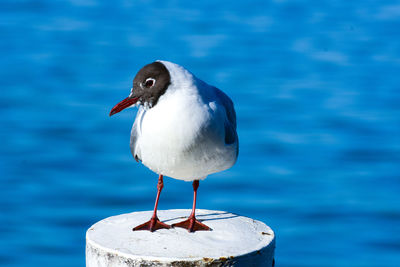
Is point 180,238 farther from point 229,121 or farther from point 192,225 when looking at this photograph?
point 229,121

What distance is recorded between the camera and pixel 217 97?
5.43 meters

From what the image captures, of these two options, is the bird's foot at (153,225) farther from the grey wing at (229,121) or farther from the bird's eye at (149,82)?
the bird's eye at (149,82)

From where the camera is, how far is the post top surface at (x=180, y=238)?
188 inches

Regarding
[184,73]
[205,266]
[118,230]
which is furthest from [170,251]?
[184,73]

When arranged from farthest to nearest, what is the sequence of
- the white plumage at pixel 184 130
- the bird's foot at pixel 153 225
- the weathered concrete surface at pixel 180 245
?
the bird's foot at pixel 153 225 → the white plumage at pixel 184 130 → the weathered concrete surface at pixel 180 245

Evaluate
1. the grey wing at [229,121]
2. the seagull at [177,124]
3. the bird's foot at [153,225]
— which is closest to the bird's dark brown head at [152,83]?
the seagull at [177,124]

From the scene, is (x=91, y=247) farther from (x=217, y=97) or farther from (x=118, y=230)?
(x=217, y=97)

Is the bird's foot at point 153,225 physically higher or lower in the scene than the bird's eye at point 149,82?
lower

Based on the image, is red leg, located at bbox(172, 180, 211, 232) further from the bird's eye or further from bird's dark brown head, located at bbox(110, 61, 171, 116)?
the bird's eye

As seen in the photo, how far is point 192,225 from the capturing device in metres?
5.34

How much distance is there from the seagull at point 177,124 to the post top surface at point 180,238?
135mm

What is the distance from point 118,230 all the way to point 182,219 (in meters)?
0.56

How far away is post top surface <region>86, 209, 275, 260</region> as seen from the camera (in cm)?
478

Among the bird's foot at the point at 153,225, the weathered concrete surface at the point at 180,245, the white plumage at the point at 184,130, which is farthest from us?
the bird's foot at the point at 153,225
